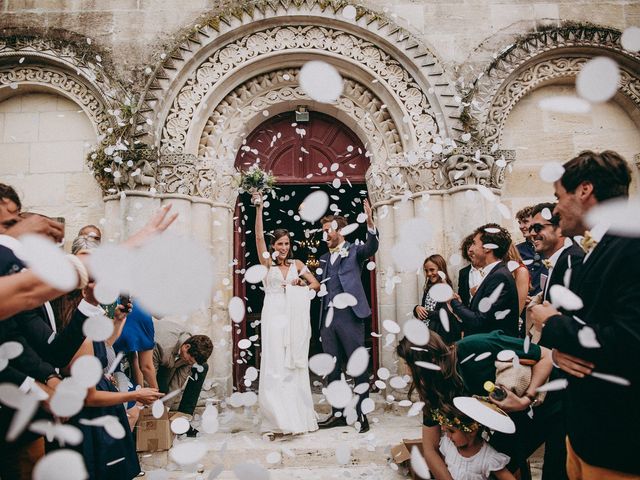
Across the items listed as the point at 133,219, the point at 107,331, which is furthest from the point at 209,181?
the point at 107,331

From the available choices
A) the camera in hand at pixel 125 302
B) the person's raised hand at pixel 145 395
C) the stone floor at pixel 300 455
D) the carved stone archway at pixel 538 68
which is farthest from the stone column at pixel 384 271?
the person's raised hand at pixel 145 395

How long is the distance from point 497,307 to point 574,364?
1.46m

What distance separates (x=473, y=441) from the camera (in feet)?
9.44

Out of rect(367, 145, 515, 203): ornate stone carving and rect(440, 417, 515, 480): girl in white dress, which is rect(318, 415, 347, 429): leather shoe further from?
rect(367, 145, 515, 203): ornate stone carving

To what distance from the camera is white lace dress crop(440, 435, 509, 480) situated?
2844 millimetres

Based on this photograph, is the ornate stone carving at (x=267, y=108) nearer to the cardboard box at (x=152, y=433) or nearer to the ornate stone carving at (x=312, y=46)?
the ornate stone carving at (x=312, y=46)

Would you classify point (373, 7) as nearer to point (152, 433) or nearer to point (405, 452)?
point (405, 452)

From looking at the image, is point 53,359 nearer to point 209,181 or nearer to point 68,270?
point 68,270

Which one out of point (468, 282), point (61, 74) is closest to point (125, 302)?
point (468, 282)

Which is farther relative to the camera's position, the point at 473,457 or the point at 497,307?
the point at 497,307

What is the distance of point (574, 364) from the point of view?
75.7 inches

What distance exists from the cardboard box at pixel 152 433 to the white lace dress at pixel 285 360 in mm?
919

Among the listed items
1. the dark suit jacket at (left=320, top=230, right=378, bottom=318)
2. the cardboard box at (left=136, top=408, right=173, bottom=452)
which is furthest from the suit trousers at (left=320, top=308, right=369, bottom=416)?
the cardboard box at (left=136, top=408, right=173, bottom=452)

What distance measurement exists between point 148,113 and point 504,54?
430cm
